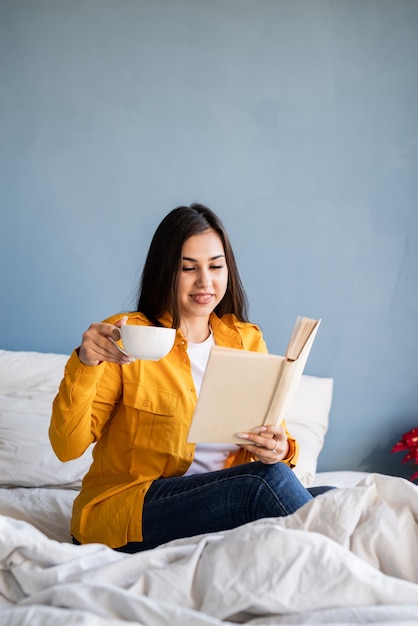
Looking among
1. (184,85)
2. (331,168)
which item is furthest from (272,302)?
(184,85)

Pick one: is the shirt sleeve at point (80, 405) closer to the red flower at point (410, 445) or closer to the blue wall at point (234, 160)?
the blue wall at point (234, 160)

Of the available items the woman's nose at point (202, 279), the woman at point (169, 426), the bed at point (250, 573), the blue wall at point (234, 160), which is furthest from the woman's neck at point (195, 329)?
the blue wall at point (234, 160)

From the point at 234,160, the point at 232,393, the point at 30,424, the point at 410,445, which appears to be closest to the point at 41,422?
the point at 30,424

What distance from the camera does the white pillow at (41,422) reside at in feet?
7.15

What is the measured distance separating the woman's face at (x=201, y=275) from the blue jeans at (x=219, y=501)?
0.42 metres

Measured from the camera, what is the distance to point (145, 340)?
1.32 metres

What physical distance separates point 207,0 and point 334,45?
0.49 metres

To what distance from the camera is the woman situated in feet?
4.95

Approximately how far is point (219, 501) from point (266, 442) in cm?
15

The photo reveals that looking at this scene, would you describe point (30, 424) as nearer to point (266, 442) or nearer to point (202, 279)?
point (202, 279)

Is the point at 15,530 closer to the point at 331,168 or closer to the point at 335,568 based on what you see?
the point at 335,568

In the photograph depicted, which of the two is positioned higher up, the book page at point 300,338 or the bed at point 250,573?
the book page at point 300,338

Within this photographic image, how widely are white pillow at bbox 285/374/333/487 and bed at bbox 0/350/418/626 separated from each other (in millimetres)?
1166

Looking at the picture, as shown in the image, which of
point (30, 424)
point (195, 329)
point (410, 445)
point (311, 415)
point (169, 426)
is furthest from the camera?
point (410, 445)
